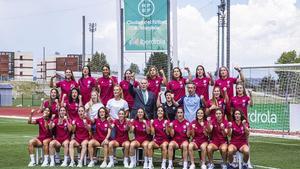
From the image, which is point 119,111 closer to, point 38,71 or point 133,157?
point 133,157

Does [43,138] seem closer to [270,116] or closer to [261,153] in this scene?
[261,153]

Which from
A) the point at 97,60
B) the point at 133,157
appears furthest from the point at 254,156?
the point at 97,60

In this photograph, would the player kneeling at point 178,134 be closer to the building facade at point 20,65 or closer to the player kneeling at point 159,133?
the player kneeling at point 159,133

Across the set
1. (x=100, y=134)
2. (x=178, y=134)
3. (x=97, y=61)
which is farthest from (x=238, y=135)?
(x=97, y=61)

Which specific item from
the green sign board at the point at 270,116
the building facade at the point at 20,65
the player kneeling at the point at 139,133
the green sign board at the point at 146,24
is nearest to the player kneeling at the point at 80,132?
the player kneeling at the point at 139,133

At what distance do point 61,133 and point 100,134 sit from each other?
91 centimetres

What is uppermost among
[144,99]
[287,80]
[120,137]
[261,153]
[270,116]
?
[287,80]

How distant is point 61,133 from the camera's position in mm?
12430

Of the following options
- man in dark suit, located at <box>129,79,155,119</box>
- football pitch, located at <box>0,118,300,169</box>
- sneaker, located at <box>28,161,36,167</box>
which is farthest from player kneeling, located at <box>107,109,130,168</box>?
sneaker, located at <box>28,161,36,167</box>

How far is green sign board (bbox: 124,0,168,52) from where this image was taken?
16016mm

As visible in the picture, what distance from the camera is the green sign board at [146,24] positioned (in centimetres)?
1602

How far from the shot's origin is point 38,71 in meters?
153

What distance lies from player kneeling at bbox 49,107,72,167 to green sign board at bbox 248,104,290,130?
10.9 metres

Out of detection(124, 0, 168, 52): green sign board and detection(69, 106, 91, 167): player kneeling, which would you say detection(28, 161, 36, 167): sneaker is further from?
detection(124, 0, 168, 52): green sign board
